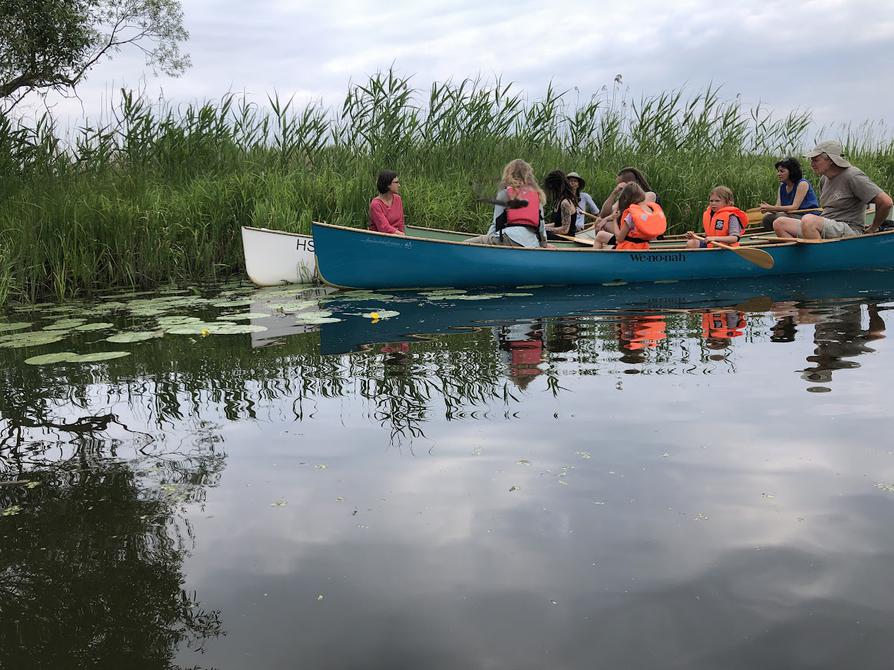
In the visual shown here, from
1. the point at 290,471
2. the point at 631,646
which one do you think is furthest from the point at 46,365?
the point at 631,646

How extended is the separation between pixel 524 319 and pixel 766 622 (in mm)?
4346

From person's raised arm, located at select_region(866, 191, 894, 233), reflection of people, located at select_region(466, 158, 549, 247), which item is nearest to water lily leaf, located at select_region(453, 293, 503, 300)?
reflection of people, located at select_region(466, 158, 549, 247)

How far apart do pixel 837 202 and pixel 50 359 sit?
6.90 metres

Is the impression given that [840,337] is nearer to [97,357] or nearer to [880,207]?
[880,207]

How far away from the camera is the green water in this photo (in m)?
1.77

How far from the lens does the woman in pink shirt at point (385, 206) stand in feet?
27.5

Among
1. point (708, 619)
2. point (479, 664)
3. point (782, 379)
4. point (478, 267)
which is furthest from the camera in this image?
point (478, 267)

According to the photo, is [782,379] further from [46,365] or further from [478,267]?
[478,267]

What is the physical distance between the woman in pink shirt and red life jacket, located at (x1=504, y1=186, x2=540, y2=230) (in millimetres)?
1112

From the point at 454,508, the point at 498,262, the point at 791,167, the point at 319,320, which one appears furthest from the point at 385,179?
the point at 454,508

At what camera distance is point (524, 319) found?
6062 mm

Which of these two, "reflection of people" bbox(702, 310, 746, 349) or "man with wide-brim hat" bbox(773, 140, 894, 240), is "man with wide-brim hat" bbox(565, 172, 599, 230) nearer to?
"man with wide-brim hat" bbox(773, 140, 894, 240)

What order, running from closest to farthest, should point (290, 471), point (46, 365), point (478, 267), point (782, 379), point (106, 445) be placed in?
point (290, 471), point (106, 445), point (782, 379), point (46, 365), point (478, 267)

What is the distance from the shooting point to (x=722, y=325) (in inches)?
220
